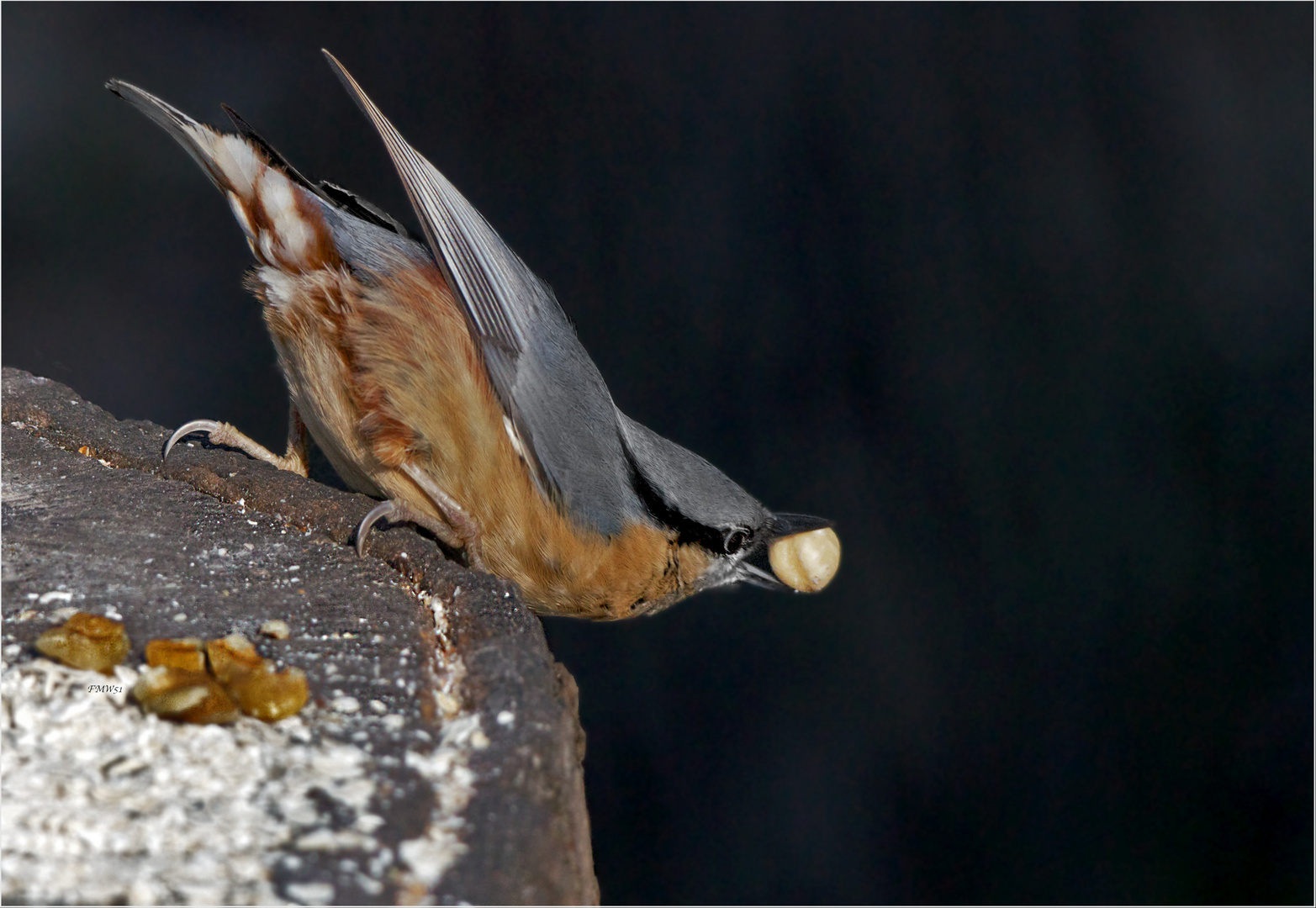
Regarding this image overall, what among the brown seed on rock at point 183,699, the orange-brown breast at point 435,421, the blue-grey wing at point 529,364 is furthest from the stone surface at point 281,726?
the blue-grey wing at point 529,364

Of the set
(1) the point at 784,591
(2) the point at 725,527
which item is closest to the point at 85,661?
(2) the point at 725,527

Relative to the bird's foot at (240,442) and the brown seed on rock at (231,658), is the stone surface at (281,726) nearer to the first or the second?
the brown seed on rock at (231,658)

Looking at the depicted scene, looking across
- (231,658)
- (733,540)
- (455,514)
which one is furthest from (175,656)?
(733,540)

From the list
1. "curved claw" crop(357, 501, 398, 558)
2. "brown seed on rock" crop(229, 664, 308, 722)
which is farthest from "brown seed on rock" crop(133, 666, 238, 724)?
"curved claw" crop(357, 501, 398, 558)

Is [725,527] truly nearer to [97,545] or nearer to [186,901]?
[97,545]

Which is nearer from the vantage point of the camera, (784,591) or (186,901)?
(186,901)

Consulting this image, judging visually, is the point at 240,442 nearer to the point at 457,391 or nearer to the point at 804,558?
the point at 457,391

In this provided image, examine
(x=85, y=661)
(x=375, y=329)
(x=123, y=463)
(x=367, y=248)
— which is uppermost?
(x=367, y=248)
